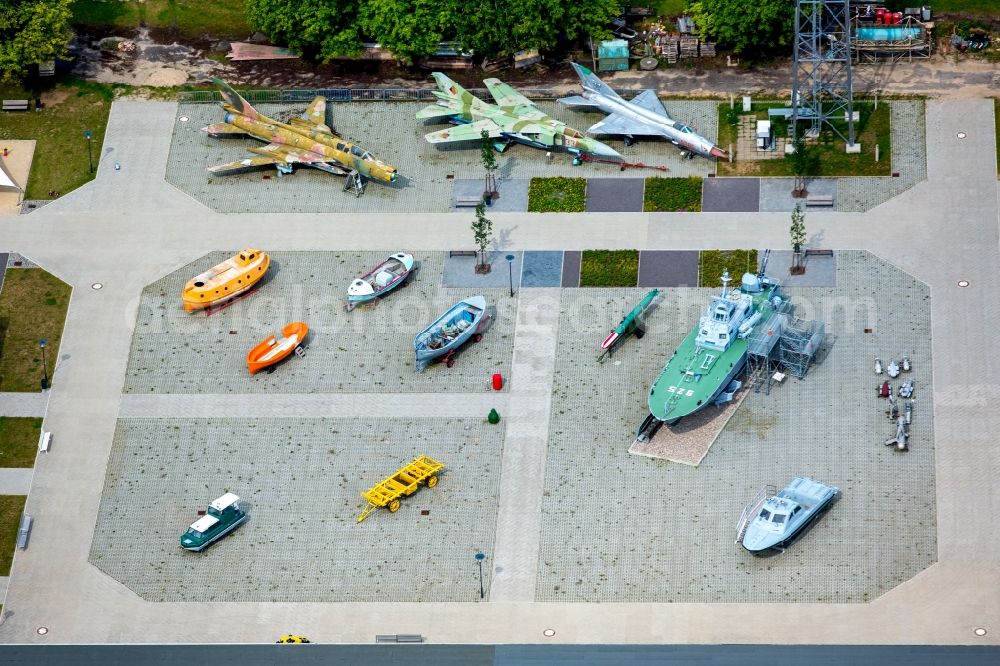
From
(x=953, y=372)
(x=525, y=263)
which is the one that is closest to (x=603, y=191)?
(x=525, y=263)

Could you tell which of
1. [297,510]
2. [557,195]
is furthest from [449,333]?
[557,195]

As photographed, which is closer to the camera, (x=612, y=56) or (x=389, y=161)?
(x=389, y=161)

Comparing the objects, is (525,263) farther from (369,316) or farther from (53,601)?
(53,601)

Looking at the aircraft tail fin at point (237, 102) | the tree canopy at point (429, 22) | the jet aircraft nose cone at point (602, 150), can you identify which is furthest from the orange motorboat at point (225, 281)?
the jet aircraft nose cone at point (602, 150)

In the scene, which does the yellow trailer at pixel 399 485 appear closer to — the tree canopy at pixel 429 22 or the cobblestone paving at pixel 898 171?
the cobblestone paving at pixel 898 171

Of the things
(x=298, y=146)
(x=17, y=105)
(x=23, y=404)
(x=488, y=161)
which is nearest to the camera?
(x=23, y=404)

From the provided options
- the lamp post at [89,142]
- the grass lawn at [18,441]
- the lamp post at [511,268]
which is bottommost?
the grass lawn at [18,441]

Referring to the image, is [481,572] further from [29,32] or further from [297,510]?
[29,32]
